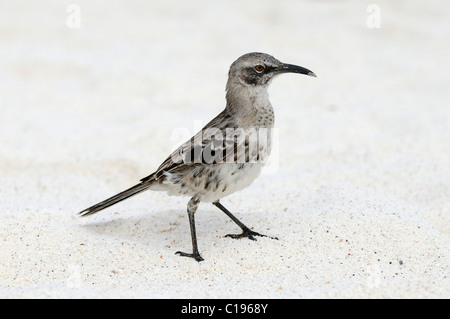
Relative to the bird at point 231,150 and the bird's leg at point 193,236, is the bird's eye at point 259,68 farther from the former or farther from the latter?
the bird's leg at point 193,236

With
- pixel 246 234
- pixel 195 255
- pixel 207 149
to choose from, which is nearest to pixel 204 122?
pixel 246 234

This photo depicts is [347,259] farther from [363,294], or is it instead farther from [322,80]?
[322,80]

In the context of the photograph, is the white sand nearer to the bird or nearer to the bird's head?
the bird

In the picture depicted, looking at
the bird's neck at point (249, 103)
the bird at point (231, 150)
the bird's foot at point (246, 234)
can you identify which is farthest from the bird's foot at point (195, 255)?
→ the bird's neck at point (249, 103)

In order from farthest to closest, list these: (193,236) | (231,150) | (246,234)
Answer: (246,234) → (193,236) → (231,150)

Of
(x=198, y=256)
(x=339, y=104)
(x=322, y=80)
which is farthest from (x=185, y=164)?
(x=322, y=80)

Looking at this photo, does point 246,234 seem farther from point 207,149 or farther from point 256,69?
point 256,69

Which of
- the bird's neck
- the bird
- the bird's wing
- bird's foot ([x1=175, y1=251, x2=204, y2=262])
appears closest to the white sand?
bird's foot ([x1=175, y1=251, x2=204, y2=262])
